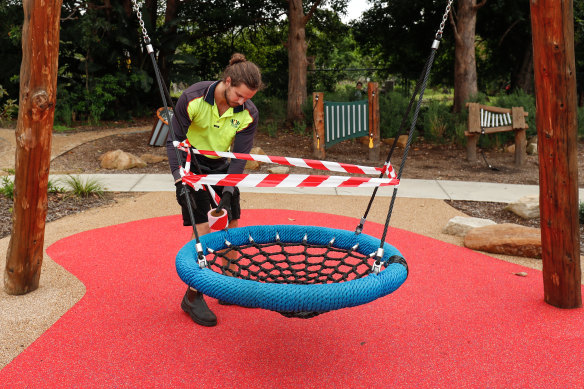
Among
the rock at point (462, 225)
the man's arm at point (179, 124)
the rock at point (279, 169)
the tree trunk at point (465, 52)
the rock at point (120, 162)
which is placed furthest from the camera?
the tree trunk at point (465, 52)

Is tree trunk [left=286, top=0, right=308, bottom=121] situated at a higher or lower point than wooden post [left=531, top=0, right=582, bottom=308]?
higher

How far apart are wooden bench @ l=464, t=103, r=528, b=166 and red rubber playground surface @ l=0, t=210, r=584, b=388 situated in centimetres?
499

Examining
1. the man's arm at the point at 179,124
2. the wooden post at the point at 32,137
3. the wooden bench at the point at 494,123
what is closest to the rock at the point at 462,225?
the man's arm at the point at 179,124

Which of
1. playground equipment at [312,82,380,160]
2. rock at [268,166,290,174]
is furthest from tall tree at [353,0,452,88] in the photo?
rock at [268,166,290,174]

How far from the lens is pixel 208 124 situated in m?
2.69

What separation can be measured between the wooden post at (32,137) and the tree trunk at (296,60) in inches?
338

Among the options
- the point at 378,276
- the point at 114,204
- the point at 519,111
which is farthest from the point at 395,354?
the point at 519,111

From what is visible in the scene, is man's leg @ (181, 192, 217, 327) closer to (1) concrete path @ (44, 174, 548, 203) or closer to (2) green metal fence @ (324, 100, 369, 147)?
(1) concrete path @ (44, 174, 548, 203)

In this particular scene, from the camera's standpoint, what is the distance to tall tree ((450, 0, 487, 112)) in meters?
10.7

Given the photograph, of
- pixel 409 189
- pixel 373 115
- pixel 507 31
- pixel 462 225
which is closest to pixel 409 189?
pixel 409 189

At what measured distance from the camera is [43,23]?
2871 millimetres

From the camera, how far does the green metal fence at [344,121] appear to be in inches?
334

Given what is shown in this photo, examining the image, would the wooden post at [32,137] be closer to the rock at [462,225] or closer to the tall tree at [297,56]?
the rock at [462,225]

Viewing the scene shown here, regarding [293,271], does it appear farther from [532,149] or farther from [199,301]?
[532,149]
